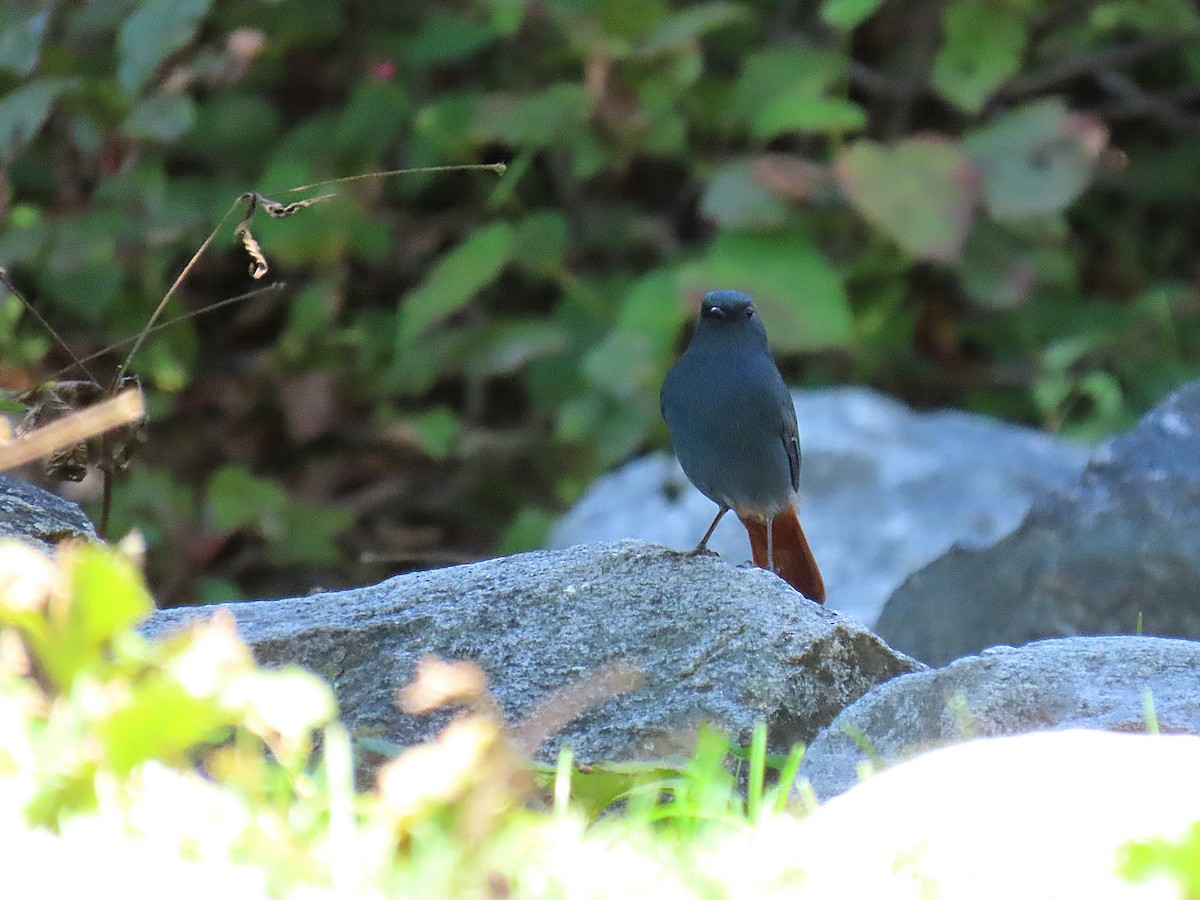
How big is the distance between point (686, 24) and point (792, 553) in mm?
2215

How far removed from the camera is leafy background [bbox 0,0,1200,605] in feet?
18.2

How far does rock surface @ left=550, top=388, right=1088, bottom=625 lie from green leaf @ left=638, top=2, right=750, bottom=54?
1.26 metres

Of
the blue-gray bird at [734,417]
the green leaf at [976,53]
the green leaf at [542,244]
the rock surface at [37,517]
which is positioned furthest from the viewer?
the green leaf at [542,244]

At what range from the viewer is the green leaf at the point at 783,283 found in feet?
17.4

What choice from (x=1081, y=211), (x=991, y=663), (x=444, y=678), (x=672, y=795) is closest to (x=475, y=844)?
(x=444, y=678)

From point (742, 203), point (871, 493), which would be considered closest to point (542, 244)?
point (742, 203)

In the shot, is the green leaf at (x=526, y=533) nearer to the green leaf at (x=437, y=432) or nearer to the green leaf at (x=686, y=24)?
the green leaf at (x=437, y=432)

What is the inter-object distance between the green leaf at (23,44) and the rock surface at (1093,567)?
9.98ft

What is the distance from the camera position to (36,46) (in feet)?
16.8

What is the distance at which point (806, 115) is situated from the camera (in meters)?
5.46

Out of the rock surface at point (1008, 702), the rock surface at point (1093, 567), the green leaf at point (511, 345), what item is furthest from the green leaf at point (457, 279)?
the rock surface at point (1008, 702)

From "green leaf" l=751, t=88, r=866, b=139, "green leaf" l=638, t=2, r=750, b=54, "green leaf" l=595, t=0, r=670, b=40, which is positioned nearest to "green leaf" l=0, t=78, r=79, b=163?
"green leaf" l=595, t=0, r=670, b=40

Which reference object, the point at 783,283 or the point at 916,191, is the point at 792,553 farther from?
the point at 916,191

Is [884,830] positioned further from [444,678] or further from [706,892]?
[444,678]
